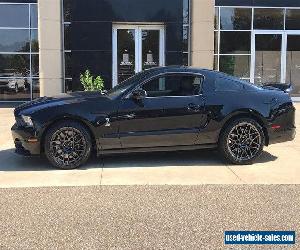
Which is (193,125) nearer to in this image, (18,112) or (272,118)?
(272,118)

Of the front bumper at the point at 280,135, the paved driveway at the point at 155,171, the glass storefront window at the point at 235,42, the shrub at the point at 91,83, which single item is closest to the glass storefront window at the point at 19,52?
the shrub at the point at 91,83

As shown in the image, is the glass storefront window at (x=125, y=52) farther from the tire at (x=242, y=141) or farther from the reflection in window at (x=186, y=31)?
the tire at (x=242, y=141)

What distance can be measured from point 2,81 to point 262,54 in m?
10.1

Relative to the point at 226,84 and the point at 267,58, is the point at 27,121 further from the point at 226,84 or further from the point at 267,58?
the point at 267,58

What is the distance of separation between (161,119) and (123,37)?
9735mm

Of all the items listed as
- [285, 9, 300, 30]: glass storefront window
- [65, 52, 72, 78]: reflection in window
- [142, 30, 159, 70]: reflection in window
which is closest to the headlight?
[65, 52, 72, 78]: reflection in window

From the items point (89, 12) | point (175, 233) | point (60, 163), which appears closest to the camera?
point (175, 233)

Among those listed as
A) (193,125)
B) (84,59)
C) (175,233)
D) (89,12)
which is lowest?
(175,233)

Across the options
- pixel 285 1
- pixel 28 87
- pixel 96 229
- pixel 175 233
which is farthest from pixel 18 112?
pixel 285 1

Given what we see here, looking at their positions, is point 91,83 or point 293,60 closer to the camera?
point 91,83

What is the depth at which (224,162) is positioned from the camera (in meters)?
7.79

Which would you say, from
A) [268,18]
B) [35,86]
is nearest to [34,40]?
[35,86]

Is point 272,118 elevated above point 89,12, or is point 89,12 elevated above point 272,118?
point 89,12

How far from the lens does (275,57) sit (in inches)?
730
